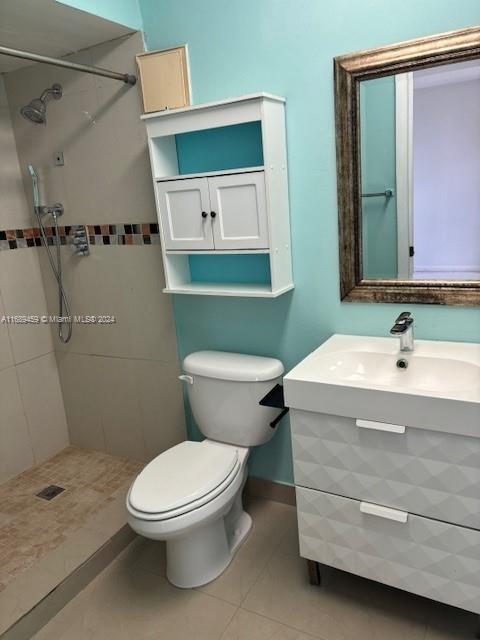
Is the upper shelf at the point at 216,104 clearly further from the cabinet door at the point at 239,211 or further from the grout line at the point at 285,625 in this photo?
the grout line at the point at 285,625

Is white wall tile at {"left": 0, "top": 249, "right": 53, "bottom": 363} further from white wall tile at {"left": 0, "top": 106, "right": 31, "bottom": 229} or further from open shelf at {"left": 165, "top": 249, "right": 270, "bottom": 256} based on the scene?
open shelf at {"left": 165, "top": 249, "right": 270, "bottom": 256}

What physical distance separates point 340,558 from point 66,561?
1.03m

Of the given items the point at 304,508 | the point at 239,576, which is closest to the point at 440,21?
the point at 304,508

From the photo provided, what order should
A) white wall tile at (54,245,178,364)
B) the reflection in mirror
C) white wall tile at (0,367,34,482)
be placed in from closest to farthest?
the reflection in mirror, white wall tile at (54,245,178,364), white wall tile at (0,367,34,482)

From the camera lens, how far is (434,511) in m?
A: 1.32

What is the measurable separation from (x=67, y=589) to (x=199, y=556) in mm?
496

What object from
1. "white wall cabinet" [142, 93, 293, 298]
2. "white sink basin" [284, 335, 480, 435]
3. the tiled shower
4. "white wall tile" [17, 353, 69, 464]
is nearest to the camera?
"white sink basin" [284, 335, 480, 435]

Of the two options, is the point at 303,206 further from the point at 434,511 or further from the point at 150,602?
the point at 150,602

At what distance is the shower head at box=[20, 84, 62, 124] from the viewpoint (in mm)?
2090

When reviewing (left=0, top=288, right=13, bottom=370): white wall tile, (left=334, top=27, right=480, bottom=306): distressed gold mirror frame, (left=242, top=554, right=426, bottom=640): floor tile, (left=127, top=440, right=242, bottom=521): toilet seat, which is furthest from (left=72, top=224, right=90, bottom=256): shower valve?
(left=242, top=554, right=426, bottom=640): floor tile

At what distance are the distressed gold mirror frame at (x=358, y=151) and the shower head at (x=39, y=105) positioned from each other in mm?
1278

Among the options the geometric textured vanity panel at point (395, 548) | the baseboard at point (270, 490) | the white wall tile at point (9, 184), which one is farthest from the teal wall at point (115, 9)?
the baseboard at point (270, 490)

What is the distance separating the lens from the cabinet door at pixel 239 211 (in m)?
1.63

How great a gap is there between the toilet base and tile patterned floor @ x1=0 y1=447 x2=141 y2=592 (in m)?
0.52
